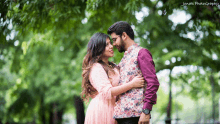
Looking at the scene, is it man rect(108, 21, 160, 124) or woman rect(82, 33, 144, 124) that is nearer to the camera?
man rect(108, 21, 160, 124)

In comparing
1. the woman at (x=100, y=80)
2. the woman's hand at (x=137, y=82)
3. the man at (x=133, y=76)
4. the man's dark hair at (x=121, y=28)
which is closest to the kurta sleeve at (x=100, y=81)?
the woman at (x=100, y=80)

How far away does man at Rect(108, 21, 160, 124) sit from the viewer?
266cm

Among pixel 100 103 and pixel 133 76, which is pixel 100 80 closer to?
pixel 100 103

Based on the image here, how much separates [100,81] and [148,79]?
68 centimetres

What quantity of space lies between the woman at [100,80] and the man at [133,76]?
20cm

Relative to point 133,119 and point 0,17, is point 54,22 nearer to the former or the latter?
point 0,17

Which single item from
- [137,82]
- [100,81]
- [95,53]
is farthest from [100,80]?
[137,82]

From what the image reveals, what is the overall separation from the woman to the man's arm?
0.44 metres

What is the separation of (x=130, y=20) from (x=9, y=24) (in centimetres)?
245

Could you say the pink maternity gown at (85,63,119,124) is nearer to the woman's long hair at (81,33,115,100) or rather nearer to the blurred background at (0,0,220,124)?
the woman's long hair at (81,33,115,100)

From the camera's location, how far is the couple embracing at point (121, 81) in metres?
2.73

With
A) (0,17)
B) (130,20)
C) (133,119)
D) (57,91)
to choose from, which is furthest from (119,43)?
(57,91)

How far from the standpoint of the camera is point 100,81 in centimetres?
311

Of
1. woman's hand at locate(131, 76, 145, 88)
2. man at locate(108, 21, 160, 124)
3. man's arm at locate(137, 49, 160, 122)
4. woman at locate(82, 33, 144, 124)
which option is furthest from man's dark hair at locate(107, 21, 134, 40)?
woman's hand at locate(131, 76, 145, 88)
